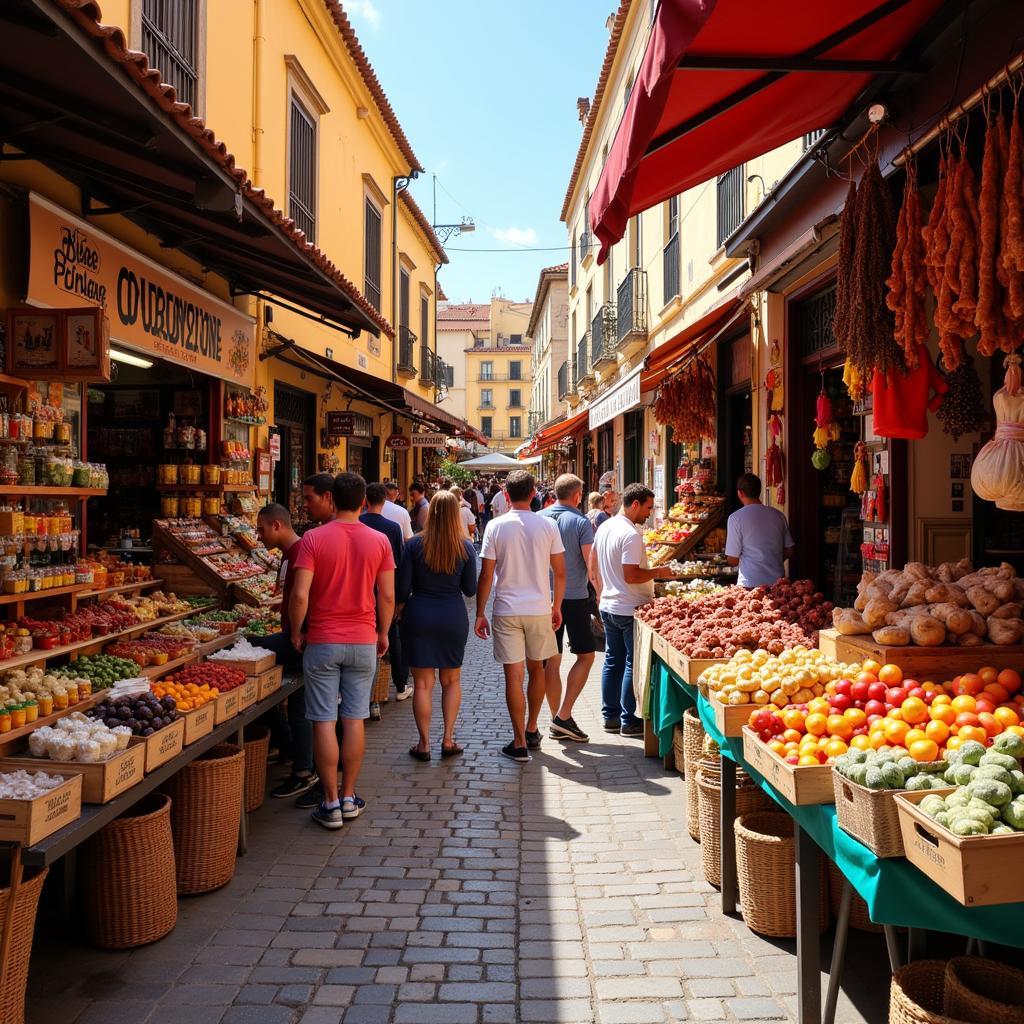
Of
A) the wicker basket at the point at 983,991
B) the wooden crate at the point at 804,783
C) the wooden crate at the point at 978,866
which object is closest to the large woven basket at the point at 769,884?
the wooden crate at the point at 804,783

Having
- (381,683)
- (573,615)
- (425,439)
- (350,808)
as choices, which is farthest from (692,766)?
(425,439)

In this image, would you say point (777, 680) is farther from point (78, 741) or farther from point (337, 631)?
point (78, 741)

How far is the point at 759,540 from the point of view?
303 inches

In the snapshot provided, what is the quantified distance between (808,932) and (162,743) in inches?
113

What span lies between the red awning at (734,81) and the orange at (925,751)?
2.53 m

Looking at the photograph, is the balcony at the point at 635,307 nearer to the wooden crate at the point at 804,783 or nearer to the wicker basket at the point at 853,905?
the wicker basket at the point at 853,905

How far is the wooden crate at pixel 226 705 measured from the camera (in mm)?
4688

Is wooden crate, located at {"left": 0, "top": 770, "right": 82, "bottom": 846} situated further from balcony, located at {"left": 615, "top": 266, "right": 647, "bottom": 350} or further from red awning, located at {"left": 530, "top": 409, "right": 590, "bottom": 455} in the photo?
balcony, located at {"left": 615, "top": 266, "right": 647, "bottom": 350}

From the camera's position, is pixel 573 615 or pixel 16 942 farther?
pixel 573 615

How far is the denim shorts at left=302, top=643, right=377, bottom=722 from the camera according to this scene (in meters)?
5.20

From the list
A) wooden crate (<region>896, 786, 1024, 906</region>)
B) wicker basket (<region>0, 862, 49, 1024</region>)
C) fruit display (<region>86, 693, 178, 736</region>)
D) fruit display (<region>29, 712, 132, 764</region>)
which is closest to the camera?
wooden crate (<region>896, 786, 1024, 906</region>)

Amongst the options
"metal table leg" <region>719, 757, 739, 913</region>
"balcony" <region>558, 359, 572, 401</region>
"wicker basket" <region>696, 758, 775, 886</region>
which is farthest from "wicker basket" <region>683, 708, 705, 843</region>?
"balcony" <region>558, 359, 572, 401</region>

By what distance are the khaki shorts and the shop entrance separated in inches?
237

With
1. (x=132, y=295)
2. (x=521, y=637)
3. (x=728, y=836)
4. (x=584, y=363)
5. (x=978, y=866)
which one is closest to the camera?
(x=978, y=866)
